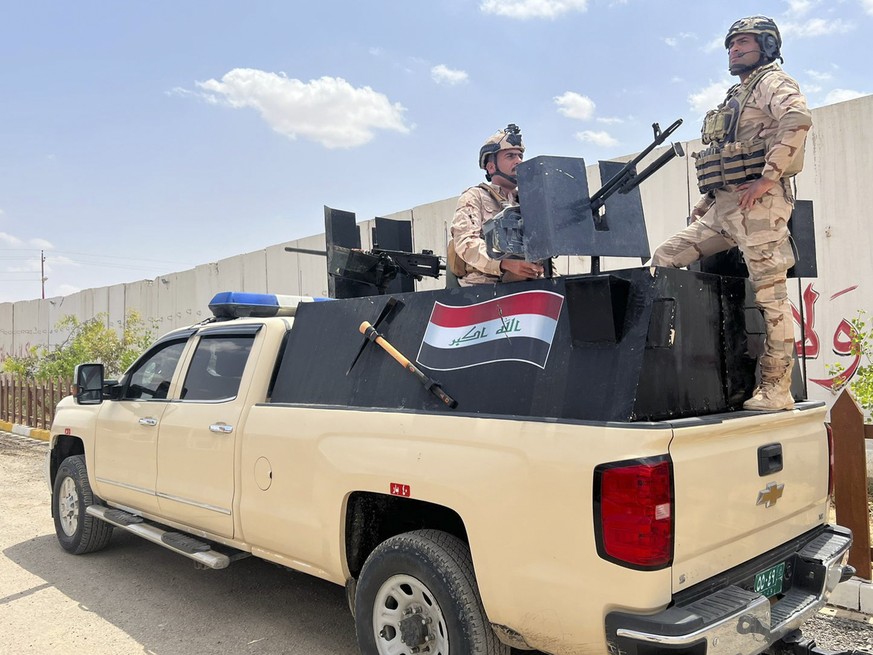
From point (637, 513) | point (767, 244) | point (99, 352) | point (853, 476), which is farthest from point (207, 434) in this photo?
point (99, 352)

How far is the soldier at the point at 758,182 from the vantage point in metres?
3.09

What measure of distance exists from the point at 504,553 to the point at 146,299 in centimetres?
1860

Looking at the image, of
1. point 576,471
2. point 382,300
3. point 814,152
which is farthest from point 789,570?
point 814,152

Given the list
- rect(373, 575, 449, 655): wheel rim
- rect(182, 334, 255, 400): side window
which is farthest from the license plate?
rect(182, 334, 255, 400): side window

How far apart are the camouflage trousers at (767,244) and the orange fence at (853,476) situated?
1.40 meters

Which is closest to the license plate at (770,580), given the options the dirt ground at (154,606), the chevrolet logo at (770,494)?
the chevrolet logo at (770,494)

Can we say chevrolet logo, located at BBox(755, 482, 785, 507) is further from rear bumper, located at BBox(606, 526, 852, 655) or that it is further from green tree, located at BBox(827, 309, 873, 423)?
green tree, located at BBox(827, 309, 873, 423)

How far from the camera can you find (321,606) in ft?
14.2

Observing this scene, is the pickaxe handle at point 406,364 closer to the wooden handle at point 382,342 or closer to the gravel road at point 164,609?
the wooden handle at point 382,342

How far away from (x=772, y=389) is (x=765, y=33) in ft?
6.00

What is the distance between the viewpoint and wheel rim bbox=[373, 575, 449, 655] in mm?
2760

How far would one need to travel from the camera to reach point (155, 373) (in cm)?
483

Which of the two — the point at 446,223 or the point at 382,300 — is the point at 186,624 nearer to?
the point at 382,300

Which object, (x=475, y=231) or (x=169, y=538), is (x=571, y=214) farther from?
(x=169, y=538)
